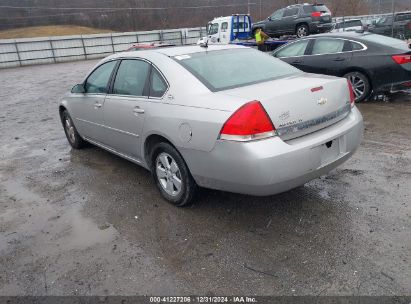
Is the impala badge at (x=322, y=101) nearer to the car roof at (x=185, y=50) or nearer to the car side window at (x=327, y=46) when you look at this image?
the car roof at (x=185, y=50)

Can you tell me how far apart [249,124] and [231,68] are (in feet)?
3.72

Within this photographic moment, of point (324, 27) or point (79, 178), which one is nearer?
point (79, 178)

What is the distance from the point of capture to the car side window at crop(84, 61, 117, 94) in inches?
188

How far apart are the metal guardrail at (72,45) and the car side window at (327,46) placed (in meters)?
26.5

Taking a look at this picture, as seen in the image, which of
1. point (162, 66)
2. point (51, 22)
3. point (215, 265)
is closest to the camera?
point (215, 265)

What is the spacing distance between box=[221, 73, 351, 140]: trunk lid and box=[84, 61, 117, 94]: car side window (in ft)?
6.63

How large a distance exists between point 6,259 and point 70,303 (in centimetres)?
98

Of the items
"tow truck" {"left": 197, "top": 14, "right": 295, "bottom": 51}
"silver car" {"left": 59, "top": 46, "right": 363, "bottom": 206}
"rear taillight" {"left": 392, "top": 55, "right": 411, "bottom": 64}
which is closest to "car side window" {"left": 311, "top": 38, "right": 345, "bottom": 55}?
"rear taillight" {"left": 392, "top": 55, "right": 411, "bottom": 64}

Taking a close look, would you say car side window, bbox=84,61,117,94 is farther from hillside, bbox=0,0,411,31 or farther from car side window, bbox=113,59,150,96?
hillside, bbox=0,0,411,31

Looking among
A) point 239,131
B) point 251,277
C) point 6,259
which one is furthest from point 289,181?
point 6,259

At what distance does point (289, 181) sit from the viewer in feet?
10.2

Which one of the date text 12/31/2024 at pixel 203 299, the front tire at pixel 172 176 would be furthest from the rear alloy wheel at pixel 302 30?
the date text 12/31/2024 at pixel 203 299

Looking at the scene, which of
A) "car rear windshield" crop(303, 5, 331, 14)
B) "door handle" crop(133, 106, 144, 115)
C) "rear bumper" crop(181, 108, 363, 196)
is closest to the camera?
"rear bumper" crop(181, 108, 363, 196)

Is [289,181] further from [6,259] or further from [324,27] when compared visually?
[324,27]
